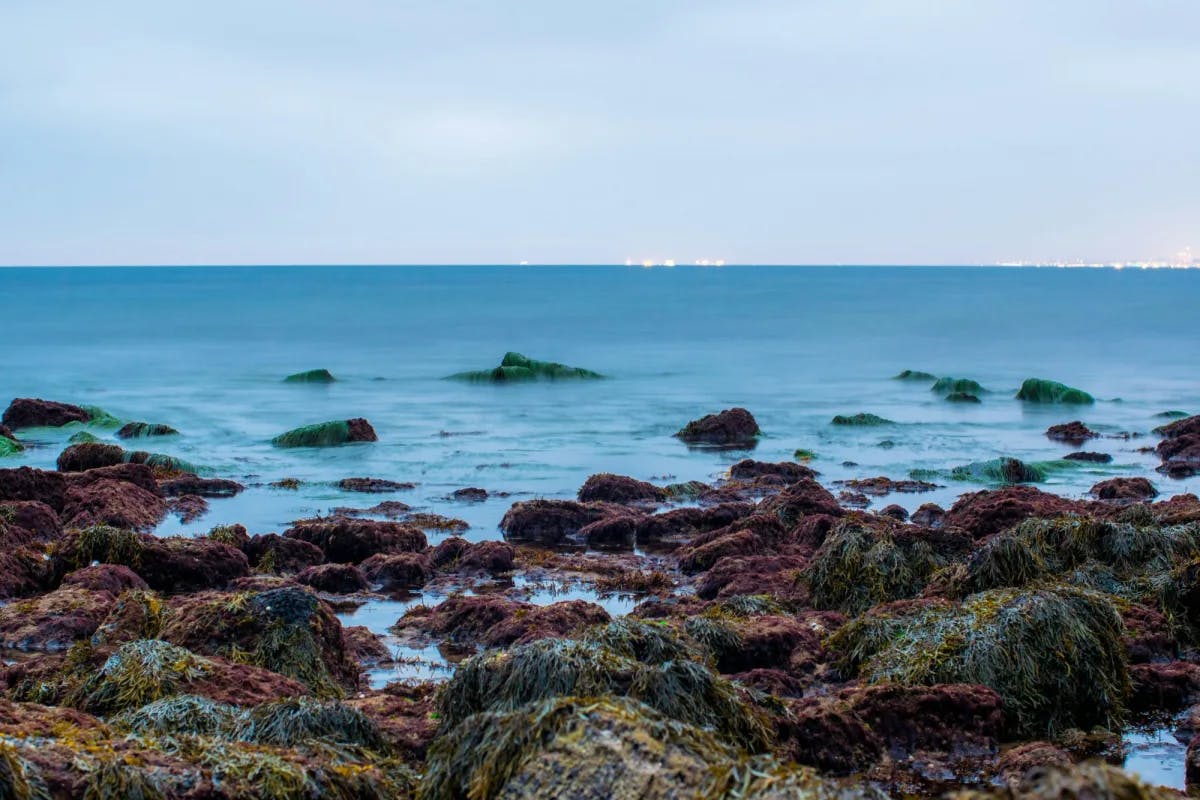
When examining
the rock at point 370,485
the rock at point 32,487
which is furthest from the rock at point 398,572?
the rock at point 370,485

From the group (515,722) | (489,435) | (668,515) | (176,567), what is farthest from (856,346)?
(515,722)

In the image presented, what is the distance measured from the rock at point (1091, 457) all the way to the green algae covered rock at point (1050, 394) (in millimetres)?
11122

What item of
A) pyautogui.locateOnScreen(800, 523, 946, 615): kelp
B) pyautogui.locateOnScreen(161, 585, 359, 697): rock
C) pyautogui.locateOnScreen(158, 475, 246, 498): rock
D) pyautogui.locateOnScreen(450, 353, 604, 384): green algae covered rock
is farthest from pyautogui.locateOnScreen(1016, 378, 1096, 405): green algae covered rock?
pyautogui.locateOnScreen(161, 585, 359, 697): rock

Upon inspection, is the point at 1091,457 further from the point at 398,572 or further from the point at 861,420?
the point at 398,572

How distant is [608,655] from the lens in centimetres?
653

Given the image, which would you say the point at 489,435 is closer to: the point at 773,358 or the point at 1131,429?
the point at 1131,429

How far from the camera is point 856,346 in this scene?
63.2 m

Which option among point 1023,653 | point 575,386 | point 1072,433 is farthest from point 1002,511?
point 575,386

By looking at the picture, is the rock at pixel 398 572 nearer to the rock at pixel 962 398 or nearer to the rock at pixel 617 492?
the rock at pixel 617 492

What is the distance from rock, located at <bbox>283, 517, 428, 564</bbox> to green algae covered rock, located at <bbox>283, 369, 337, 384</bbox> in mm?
29942

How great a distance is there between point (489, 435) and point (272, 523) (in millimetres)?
11707

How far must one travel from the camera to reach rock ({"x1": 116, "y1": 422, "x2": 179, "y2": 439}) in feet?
89.2

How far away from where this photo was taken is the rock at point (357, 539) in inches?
543

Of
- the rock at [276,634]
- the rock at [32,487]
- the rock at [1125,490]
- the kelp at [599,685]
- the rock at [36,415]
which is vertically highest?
the kelp at [599,685]
